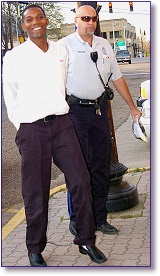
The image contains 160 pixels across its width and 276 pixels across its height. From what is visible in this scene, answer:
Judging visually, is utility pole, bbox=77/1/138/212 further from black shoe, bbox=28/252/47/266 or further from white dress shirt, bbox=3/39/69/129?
white dress shirt, bbox=3/39/69/129

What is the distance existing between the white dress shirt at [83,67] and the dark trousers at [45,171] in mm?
416

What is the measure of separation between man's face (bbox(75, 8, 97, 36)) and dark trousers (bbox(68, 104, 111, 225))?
613mm

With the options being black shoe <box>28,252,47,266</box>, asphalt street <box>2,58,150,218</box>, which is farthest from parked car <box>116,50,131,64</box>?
black shoe <box>28,252,47,266</box>

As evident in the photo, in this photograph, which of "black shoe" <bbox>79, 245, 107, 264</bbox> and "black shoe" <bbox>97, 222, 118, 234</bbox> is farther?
"black shoe" <bbox>97, 222, 118, 234</bbox>

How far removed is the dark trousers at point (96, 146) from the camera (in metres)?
4.48

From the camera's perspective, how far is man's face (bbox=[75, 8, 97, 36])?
14.1 ft

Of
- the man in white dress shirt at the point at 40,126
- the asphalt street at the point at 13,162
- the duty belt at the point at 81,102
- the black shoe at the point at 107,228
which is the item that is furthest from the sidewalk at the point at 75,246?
the duty belt at the point at 81,102

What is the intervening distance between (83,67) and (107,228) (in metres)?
1.47

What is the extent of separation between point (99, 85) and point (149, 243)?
1367mm

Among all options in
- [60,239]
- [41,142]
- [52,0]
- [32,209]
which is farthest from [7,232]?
[52,0]

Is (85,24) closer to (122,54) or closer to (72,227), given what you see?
(72,227)

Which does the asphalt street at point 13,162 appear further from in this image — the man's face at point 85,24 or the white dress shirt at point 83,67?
the man's face at point 85,24

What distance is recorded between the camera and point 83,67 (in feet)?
14.3

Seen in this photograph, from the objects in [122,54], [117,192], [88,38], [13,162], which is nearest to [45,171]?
[88,38]
